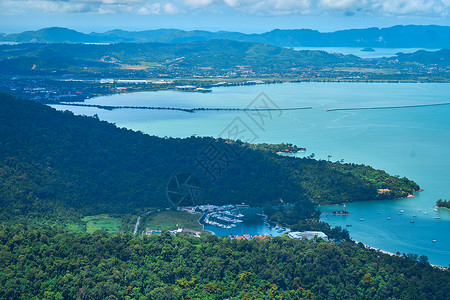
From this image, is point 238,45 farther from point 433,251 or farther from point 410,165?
point 433,251

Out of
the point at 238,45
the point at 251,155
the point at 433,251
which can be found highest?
the point at 238,45

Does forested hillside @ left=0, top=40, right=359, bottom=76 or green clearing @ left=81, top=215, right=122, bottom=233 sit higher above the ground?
forested hillside @ left=0, top=40, right=359, bottom=76

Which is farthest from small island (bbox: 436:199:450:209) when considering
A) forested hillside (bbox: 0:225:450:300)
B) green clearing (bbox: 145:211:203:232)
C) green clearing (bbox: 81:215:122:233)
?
green clearing (bbox: 81:215:122:233)

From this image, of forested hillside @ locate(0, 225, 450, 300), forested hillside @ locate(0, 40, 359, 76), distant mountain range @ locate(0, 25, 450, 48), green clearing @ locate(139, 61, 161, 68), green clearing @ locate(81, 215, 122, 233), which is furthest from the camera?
distant mountain range @ locate(0, 25, 450, 48)

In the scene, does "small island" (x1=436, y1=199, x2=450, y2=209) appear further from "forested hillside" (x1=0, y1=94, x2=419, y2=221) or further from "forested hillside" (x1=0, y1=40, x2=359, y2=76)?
"forested hillside" (x1=0, y1=40, x2=359, y2=76)

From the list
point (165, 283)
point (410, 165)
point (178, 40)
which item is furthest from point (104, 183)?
point (178, 40)

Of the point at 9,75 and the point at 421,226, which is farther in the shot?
the point at 9,75
